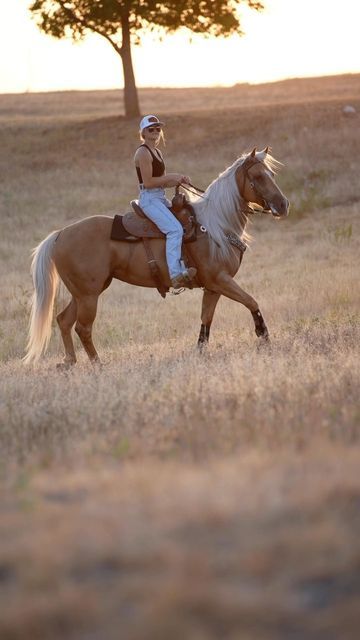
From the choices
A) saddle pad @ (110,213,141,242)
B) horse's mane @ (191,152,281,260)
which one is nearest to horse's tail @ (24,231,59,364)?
saddle pad @ (110,213,141,242)

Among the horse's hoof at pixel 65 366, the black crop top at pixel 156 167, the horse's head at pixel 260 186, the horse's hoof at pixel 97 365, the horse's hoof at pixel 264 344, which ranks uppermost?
the black crop top at pixel 156 167

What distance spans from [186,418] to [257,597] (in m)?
3.19

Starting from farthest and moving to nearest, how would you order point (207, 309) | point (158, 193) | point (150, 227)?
1. point (207, 309)
2. point (150, 227)
3. point (158, 193)

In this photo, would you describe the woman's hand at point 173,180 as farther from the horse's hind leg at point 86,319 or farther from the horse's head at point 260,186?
the horse's hind leg at point 86,319

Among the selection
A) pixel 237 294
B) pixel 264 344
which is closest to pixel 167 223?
pixel 237 294

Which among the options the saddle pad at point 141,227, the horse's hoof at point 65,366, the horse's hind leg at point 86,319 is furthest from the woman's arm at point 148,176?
the horse's hoof at point 65,366

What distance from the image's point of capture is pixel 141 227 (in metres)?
11.6

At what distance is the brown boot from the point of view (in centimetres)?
1140

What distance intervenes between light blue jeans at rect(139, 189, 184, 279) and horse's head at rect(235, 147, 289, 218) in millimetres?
888

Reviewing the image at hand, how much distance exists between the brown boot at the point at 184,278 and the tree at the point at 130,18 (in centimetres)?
3290

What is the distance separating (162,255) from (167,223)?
406 millimetres

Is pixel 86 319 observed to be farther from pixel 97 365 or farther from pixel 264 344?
pixel 264 344

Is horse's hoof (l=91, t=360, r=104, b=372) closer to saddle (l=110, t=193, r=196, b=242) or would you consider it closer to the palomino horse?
the palomino horse

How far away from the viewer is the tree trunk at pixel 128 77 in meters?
43.9
